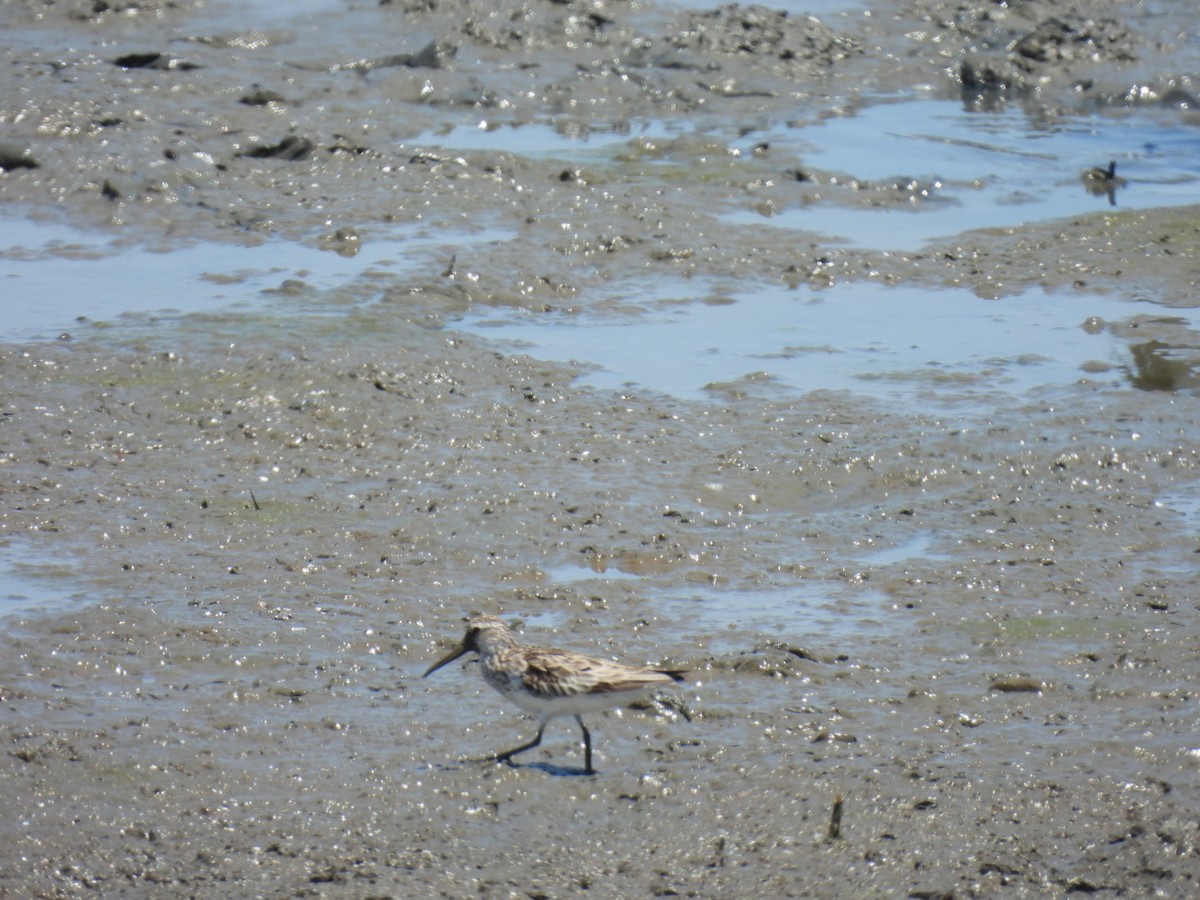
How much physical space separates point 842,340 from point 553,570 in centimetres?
331

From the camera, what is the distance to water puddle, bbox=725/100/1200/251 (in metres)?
11.8

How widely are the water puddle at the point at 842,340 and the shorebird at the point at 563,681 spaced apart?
3.66 metres

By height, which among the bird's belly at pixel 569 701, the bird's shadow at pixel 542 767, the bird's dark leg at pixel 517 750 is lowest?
the bird's shadow at pixel 542 767

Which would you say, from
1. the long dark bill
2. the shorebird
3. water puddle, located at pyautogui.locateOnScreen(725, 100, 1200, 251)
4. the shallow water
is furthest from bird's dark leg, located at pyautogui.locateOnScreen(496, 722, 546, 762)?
water puddle, located at pyautogui.locateOnScreen(725, 100, 1200, 251)

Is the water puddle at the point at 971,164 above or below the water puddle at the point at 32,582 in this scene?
above

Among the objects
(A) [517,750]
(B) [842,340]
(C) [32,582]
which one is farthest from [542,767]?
(B) [842,340]

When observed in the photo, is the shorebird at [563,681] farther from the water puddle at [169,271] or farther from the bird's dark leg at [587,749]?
the water puddle at [169,271]

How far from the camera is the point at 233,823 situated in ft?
16.7

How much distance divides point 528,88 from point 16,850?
10410 mm

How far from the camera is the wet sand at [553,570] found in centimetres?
509

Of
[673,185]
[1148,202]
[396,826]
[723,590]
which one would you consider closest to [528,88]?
[673,185]

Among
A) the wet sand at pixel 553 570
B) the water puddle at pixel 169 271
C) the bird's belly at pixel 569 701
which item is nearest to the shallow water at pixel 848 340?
the wet sand at pixel 553 570

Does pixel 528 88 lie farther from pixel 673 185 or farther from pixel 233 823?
pixel 233 823

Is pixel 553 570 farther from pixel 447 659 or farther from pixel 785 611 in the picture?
pixel 447 659
